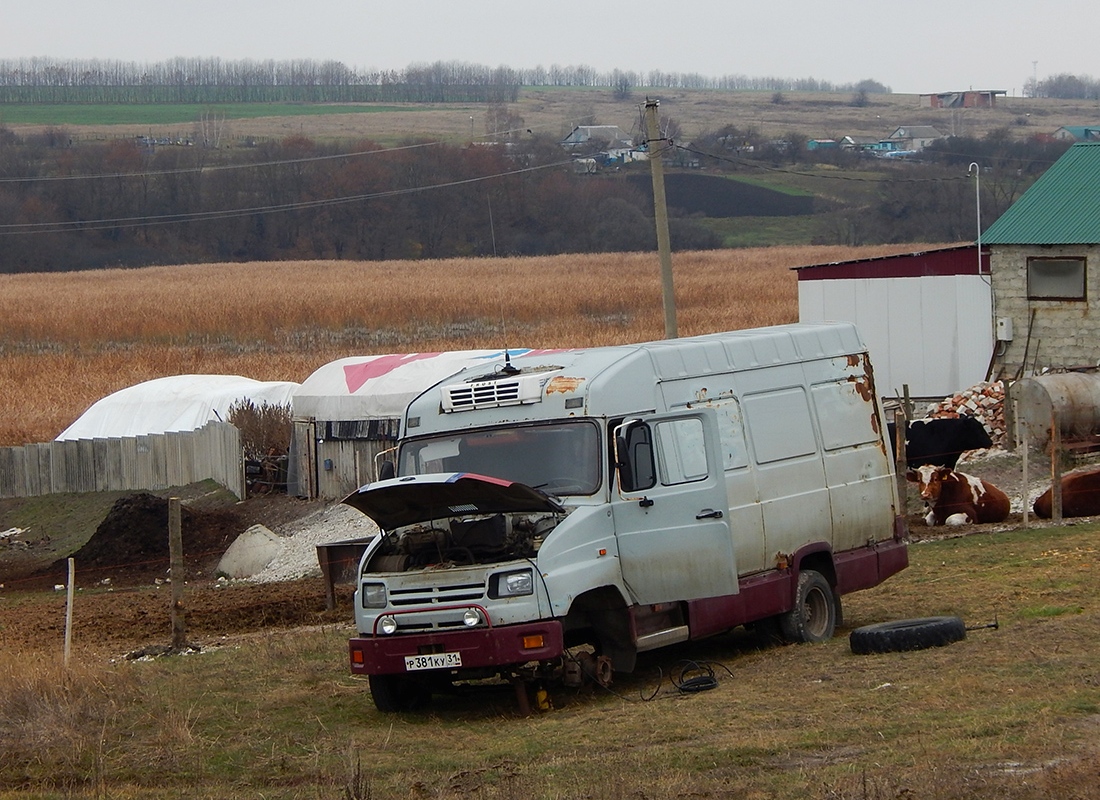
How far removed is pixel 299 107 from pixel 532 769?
179460 mm

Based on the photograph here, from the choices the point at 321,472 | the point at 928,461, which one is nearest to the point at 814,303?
the point at 928,461

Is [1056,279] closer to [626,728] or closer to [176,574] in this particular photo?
[176,574]

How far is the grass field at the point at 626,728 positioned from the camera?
7.12 metres

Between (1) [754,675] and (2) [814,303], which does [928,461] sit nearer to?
(2) [814,303]

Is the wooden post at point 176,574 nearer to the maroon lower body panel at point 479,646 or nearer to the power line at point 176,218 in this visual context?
the maroon lower body panel at point 479,646

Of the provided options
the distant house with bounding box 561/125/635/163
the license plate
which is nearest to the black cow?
the license plate

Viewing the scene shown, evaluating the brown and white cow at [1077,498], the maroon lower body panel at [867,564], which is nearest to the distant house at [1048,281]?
the brown and white cow at [1077,498]

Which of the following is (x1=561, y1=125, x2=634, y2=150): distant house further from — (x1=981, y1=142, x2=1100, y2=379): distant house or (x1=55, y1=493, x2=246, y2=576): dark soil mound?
(x1=55, y1=493, x2=246, y2=576): dark soil mound

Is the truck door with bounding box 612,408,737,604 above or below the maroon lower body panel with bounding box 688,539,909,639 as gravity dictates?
above

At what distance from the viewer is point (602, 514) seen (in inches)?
400

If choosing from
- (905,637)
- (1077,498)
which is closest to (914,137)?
(1077,498)

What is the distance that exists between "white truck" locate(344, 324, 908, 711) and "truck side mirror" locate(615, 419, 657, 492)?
17mm

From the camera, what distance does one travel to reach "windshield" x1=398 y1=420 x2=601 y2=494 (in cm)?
1036

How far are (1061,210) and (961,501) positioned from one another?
14.5 metres
